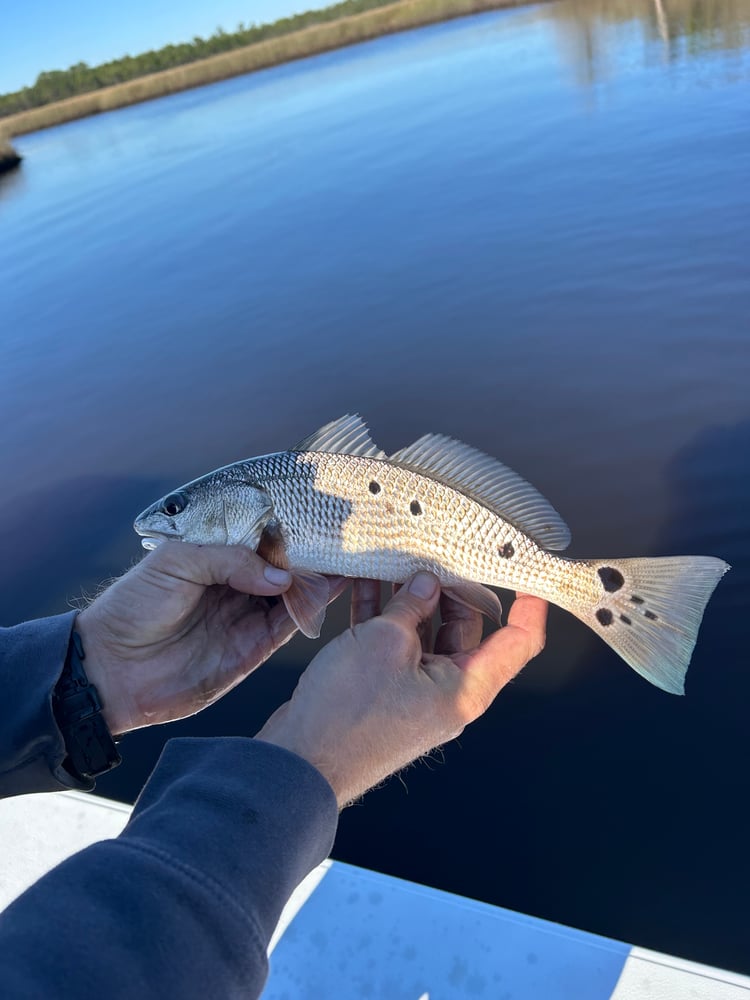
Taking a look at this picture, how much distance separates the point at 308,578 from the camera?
2.87m

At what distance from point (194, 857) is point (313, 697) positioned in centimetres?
73

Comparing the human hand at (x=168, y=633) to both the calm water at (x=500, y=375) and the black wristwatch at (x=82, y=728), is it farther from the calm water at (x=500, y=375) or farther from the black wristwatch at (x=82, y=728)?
the calm water at (x=500, y=375)

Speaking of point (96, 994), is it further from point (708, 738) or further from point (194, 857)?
point (708, 738)

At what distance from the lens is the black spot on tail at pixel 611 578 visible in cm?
235

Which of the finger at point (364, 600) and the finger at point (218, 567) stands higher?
the finger at point (218, 567)

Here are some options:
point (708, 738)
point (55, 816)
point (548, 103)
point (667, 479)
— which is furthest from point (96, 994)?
point (548, 103)

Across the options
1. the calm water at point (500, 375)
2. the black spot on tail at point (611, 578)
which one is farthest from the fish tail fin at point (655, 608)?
the calm water at point (500, 375)

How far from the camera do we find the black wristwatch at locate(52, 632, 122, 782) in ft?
7.61

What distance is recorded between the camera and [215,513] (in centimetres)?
294

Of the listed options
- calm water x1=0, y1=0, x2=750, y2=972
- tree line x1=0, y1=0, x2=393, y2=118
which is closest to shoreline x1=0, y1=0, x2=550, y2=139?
tree line x1=0, y1=0, x2=393, y2=118

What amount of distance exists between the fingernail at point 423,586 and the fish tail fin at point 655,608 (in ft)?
1.78

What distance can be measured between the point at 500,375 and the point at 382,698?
495 cm

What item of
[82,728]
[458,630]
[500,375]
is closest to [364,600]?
[458,630]

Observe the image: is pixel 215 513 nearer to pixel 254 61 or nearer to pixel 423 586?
A: pixel 423 586
